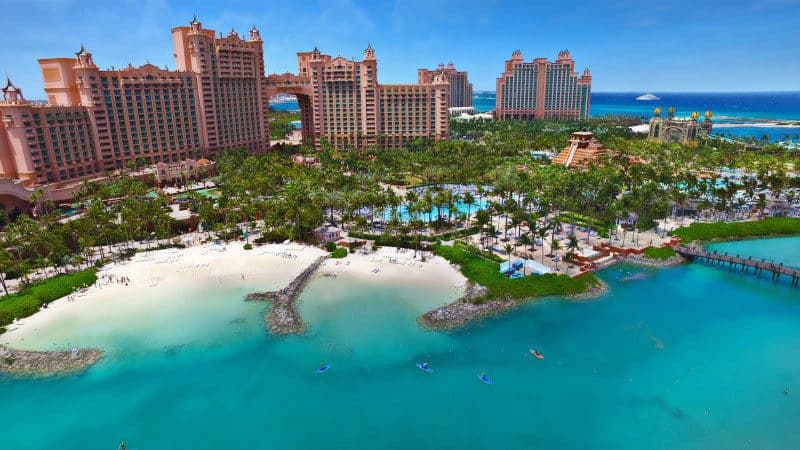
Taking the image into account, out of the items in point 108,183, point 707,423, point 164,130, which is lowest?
point 707,423

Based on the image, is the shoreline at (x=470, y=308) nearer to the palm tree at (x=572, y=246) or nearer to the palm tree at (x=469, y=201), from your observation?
the palm tree at (x=572, y=246)

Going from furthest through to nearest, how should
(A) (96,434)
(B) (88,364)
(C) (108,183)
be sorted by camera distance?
(C) (108,183) → (B) (88,364) → (A) (96,434)

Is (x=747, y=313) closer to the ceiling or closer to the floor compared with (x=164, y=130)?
closer to the floor

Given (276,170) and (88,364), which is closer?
(88,364)

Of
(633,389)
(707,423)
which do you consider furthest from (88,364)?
(707,423)

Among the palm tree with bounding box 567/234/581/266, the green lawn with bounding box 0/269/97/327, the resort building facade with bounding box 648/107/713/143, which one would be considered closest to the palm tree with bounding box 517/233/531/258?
the palm tree with bounding box 567/234/581/266

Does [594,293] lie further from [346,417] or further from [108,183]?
[108,183]

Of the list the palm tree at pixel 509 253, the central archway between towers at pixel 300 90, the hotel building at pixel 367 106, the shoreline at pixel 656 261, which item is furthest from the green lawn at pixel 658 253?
the central archway between towers at pixel 300 90

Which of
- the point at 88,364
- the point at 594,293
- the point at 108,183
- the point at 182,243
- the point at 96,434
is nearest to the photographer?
the point at 96,434
